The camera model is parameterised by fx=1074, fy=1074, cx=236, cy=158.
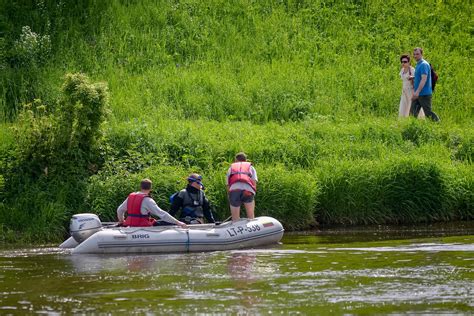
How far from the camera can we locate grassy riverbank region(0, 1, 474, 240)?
21.7 metres

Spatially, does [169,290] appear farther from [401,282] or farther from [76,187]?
[76,187]

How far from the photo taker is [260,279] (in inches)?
601

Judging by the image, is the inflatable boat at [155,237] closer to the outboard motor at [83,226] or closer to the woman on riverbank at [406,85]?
the outboard motor at [83,226]

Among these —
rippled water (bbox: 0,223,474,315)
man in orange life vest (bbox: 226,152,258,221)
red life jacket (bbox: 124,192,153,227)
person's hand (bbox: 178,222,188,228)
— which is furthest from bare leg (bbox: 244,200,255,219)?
red life jacket (bbox: 124,192,153,227)

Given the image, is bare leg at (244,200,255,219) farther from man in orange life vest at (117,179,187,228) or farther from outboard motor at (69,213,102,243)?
outboard motor at (69,213,102,243)

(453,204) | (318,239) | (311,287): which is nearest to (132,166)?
(318,239)

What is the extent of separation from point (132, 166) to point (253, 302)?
29.9 ft

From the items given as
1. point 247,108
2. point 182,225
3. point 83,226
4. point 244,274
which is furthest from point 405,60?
point 244,274

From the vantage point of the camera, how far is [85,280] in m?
15.5

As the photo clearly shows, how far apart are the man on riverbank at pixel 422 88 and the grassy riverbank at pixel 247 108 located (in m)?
0.64

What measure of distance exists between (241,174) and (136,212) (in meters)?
2.16

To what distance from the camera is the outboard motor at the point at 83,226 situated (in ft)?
61.9

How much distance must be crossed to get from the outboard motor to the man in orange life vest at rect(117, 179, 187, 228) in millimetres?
495

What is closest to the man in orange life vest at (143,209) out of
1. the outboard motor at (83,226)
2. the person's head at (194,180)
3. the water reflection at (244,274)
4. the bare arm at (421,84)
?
the outboard motor at (83,226)
